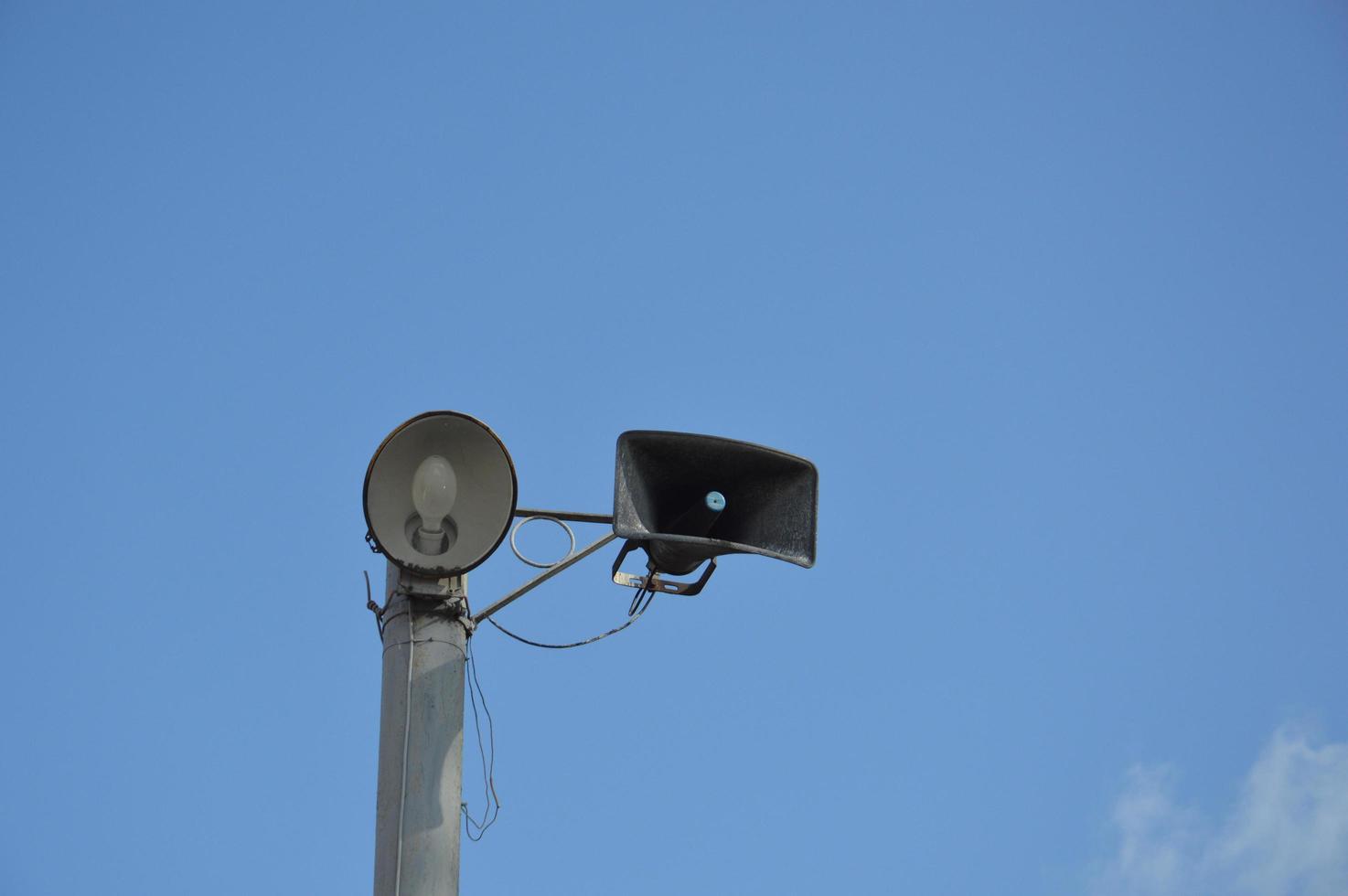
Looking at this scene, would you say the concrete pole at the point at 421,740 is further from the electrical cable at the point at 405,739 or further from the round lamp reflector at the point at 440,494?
the round lamp reflector at the point at 440,494

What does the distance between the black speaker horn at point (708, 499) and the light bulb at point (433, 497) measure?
59 centimetres

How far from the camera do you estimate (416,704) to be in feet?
18.3

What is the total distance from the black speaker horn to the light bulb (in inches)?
23.4

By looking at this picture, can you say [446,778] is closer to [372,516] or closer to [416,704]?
[416,704]

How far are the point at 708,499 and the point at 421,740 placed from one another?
4.26 ft

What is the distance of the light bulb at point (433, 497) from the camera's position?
5.77m

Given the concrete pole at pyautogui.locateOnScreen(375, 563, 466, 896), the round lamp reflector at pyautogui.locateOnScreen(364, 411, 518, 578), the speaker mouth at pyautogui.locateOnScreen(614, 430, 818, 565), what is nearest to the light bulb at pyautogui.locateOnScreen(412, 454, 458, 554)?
the round lamp reflector at pyautogui.locateOnScreen(364, 411, 518, 578)

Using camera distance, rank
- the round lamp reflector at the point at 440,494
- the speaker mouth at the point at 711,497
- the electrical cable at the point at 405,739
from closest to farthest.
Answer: the electrical cable at the point at 405,739 → the round lamp reflector at the point at 440,494 → the speaker mouth at the point at 711,497

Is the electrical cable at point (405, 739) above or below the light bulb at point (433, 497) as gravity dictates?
below

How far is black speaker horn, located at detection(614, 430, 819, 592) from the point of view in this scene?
5.85m

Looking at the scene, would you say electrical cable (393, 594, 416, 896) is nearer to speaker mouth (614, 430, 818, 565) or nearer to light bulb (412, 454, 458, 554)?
light bulb (412, 454, 458, 554)

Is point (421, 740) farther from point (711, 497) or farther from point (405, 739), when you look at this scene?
point (711, 497)

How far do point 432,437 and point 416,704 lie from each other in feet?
3.09

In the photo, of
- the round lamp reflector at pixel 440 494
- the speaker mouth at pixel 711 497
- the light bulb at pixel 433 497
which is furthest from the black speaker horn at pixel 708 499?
the light bulb at pixel 433 497
